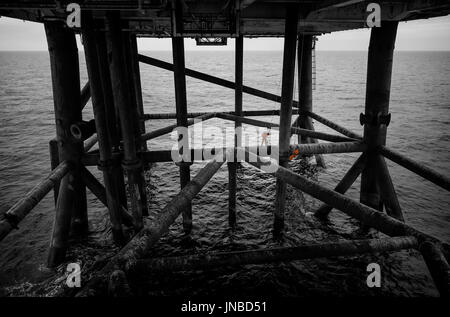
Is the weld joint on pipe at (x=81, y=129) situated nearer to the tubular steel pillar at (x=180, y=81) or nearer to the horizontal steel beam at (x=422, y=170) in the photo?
the tubular steel pillar at (x=180, y=81)

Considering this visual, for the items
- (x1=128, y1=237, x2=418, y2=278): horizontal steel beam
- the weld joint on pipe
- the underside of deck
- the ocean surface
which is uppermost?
the underside of deck

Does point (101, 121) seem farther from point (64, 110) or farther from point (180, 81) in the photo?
point (180, 81)

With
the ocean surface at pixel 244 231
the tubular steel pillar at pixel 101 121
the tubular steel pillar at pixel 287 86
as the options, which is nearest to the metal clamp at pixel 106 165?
the tubular steel pillar at pixel 101 121

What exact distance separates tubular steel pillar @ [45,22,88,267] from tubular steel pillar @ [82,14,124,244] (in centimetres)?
68

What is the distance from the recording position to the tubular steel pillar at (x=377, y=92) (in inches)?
220

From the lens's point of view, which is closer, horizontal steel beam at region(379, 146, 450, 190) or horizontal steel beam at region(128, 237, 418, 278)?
horizontal steel beam at region(128, 237, 418, 278)

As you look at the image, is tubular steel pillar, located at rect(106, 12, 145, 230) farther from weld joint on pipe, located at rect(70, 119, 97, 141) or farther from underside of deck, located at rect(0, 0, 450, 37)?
weld joint on pipe, located at rect(70, 119, 97, 141)

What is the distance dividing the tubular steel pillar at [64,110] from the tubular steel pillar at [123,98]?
875 mm

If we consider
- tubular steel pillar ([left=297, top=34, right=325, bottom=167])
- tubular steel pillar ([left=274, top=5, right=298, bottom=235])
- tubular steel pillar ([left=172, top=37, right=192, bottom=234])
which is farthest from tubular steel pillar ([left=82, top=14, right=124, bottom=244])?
tubular steel pillar ([left=297, top=34, right=325, bottom=167])

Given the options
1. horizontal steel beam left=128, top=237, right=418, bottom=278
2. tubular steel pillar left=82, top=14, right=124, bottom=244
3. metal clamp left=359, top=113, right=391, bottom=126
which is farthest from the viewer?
metal clamp left=359, top=113, right=391, bottom=126

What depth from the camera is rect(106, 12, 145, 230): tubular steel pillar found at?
4266mm

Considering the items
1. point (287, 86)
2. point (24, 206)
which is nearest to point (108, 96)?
point (24, 206)

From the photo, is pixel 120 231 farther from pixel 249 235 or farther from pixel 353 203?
pixel 353 203
